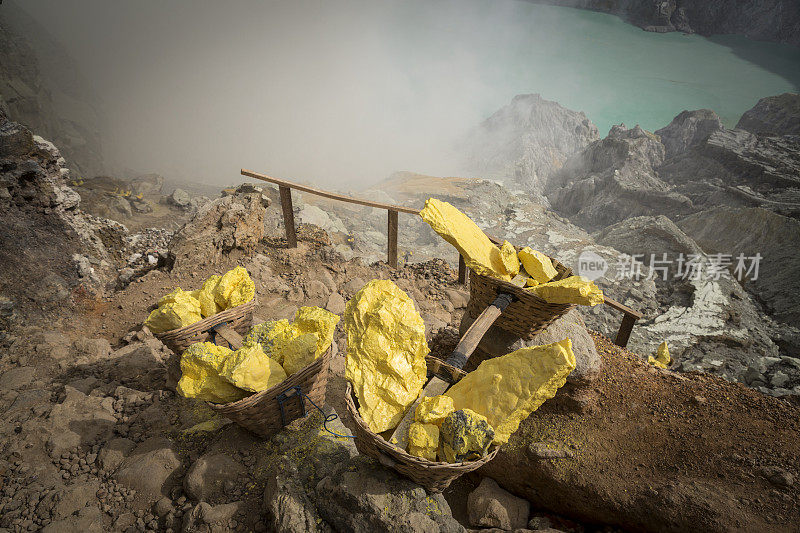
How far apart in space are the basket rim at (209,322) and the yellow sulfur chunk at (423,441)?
1.52m

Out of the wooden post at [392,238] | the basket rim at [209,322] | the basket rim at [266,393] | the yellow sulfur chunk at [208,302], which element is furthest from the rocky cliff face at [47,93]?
the basket rim at [266,393]

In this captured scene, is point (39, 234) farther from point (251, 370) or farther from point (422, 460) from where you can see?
point (422, 460)

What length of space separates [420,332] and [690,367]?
222 inches

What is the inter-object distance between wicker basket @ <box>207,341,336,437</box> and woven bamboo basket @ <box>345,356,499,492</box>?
474 mm

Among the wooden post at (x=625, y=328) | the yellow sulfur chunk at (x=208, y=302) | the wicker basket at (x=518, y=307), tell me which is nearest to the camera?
the wicker basket at (x=518, y=307)

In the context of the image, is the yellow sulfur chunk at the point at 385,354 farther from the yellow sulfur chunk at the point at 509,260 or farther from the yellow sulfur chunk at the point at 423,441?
the yellow sulfur chunk at the point at 509,260

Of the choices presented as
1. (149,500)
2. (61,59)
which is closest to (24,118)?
(61,59)

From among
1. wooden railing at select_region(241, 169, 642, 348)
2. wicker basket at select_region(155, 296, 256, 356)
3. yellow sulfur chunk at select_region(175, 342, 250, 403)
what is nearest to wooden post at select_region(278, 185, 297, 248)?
wooden railing at select_region(241, 169, 642, 348)

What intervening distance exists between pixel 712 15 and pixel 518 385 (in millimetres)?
22959

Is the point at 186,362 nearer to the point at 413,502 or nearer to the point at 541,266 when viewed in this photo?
the point at 413,502

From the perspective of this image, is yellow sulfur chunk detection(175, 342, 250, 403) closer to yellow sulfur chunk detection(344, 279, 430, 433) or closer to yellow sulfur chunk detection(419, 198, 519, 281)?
yellow sulfur chunk detection(344, 279, 430, 433)

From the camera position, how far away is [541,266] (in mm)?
2061

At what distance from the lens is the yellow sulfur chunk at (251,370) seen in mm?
1557

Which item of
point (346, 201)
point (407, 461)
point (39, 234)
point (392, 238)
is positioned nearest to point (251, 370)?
point (407, 461)
